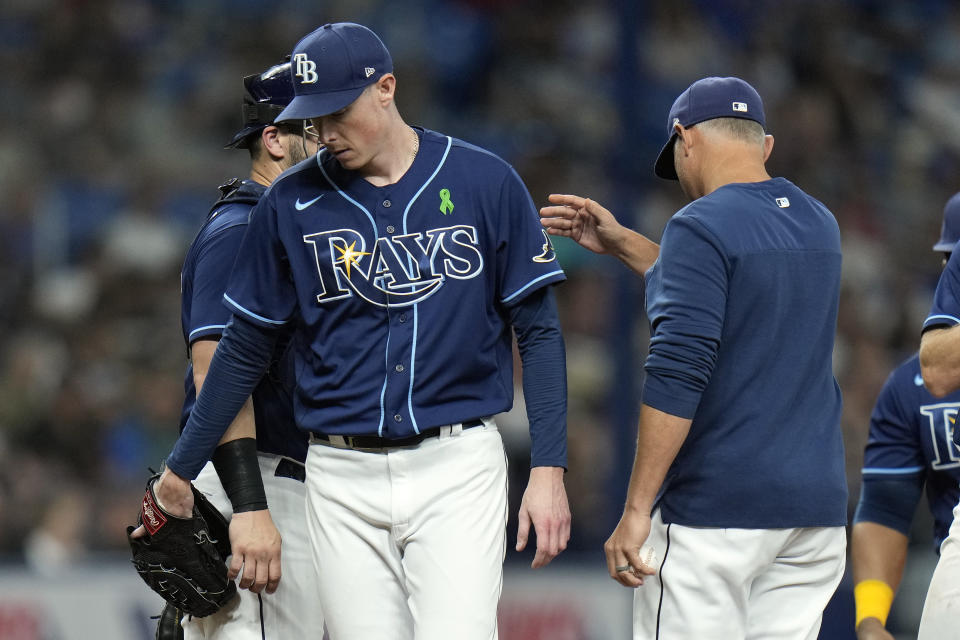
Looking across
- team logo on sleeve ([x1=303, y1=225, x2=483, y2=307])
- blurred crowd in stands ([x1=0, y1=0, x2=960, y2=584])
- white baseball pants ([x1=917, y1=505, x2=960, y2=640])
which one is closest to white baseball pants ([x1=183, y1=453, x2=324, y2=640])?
team logo on sleeve ([x1=303, y1=225, x2=483, y2=307])

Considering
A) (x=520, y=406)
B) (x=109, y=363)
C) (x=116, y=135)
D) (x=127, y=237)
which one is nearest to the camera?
(x=520, y=406)

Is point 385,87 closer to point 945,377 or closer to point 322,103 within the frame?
point 322,103

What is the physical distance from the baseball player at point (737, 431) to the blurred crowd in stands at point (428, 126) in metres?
4.22

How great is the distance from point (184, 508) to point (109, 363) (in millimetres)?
5551

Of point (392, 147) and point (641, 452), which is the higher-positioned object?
point (392, 147)

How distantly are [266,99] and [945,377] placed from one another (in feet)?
6.42

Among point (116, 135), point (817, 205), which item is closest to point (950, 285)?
point (817, 205)

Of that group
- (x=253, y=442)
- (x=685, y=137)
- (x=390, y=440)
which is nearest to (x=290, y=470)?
(x=253, y=442)

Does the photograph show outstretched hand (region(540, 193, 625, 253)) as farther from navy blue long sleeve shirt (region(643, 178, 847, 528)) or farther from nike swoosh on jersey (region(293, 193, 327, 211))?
nike swoosh on jersey (region(293, 193, 327, 211))

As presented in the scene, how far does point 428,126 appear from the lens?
32.9 ft

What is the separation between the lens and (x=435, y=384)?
314 centimetres

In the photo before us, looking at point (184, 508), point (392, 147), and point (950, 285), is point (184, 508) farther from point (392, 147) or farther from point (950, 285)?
point (950, 285)

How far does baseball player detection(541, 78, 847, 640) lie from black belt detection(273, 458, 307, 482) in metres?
0.90

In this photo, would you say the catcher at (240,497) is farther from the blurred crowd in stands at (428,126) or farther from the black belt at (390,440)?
the blurred crowd in stands at (428,126)
